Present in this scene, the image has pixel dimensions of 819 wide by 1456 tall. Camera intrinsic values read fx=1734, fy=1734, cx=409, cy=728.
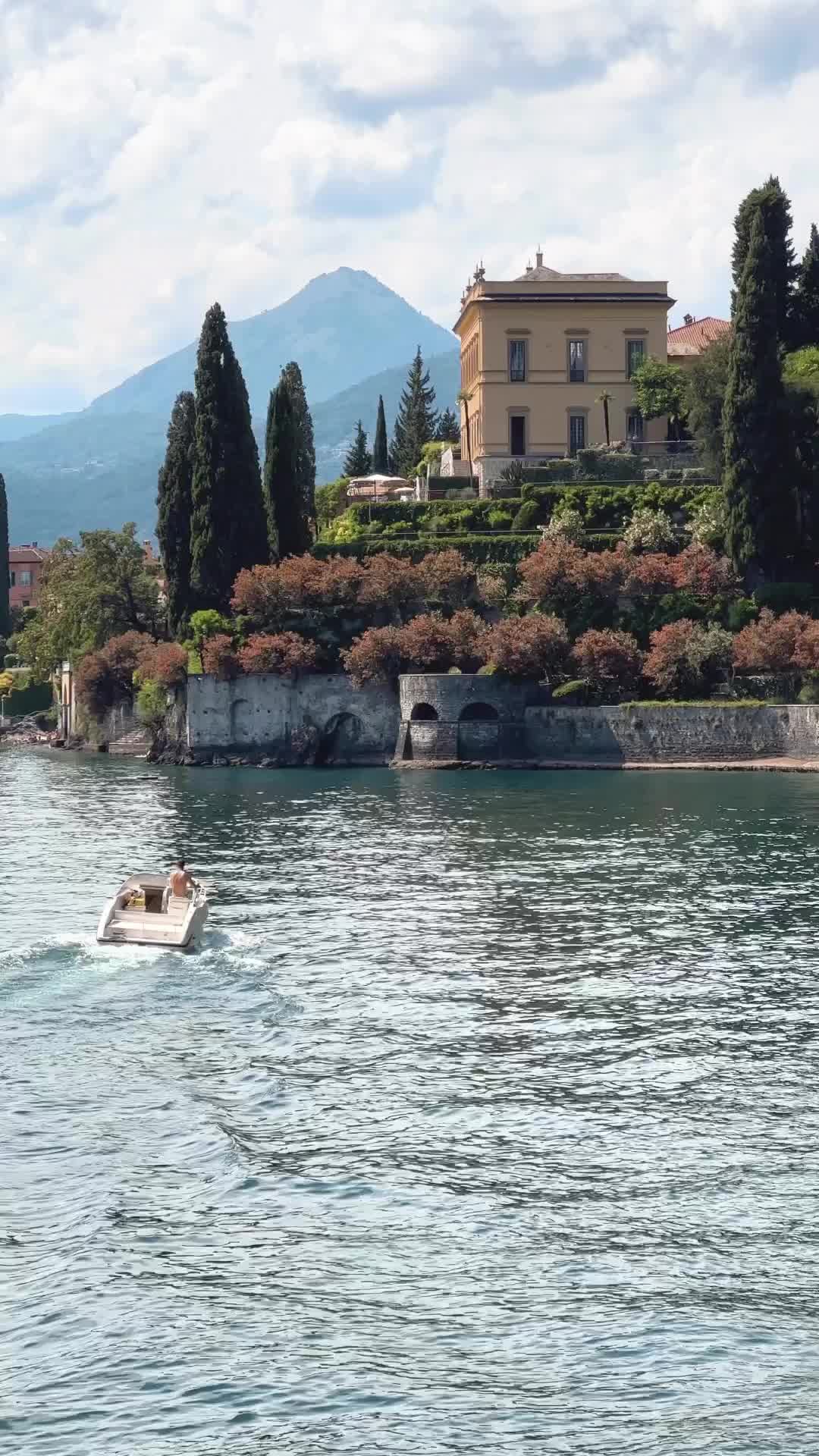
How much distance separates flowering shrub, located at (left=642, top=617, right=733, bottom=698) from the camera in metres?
84.7

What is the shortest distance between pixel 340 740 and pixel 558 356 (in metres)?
31.6

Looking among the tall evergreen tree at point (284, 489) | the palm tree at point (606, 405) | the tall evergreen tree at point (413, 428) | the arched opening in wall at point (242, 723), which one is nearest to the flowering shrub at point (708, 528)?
the palm tree at point (606, 405)

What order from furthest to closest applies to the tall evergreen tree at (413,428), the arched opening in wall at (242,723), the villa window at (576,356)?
the tall evergreen tree at (413,428)
the villa window at (576,356)
the arched opening in wall at (242,723)

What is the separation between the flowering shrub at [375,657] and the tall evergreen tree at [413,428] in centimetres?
4746

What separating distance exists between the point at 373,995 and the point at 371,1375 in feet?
52.1

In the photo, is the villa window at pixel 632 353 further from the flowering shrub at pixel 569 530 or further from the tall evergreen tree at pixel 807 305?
the flowering shrub at pixel 569 530

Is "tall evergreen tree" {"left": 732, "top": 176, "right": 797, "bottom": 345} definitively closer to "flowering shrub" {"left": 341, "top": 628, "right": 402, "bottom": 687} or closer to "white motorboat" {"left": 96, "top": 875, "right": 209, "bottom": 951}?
"flowering shrub" {"left": 341, "top": 628, "right": 402, "bottom": 687}

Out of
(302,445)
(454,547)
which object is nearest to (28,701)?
(302,445)

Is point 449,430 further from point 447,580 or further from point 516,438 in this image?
point 447,580


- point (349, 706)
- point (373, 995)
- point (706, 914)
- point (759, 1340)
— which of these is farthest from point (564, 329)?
point (759, 1340)

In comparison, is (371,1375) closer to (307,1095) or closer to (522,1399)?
(522,1399)

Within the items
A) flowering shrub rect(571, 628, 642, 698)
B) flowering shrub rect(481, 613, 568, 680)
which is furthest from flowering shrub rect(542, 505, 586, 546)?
flowering shrub rect(571, 628, 642, 698)

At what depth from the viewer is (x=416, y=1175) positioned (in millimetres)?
22531

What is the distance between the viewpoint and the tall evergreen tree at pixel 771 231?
87.6 metres
